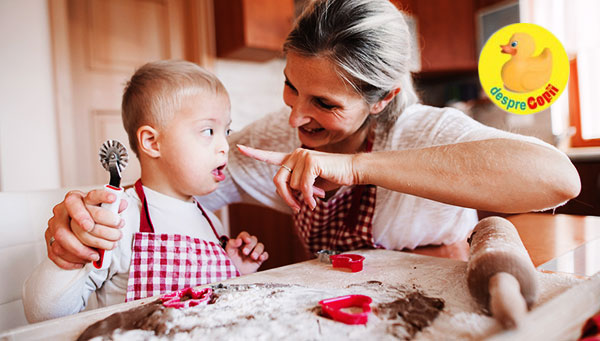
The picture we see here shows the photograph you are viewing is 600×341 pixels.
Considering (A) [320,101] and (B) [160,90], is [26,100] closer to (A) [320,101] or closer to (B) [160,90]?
(B) [160,90]

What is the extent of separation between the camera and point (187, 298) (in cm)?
56

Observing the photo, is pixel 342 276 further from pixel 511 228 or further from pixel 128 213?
pixel 128 213

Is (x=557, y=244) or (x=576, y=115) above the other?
(x=576, y=115)

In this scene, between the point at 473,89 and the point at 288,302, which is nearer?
the point at 288,302

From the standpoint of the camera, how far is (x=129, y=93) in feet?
3.06

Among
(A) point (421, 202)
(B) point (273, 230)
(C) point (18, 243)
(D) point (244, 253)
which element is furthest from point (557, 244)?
(B) point (273, 230)

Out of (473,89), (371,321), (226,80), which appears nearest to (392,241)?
(371,321)

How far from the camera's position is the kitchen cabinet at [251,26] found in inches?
89.9

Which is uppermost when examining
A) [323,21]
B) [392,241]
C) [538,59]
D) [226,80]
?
[226,80]

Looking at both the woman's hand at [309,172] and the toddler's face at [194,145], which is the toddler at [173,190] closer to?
the toddler's face at [194,145]

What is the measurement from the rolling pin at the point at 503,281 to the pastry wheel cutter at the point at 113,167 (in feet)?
1.63

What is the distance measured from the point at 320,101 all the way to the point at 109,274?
0.55 meters

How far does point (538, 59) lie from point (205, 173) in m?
0.67

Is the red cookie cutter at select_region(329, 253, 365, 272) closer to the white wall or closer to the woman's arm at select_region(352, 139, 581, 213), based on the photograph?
the woman's arm at select_region(352, 139, 581, 213)
